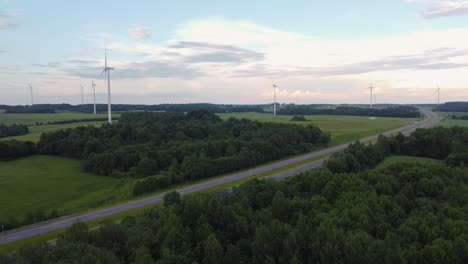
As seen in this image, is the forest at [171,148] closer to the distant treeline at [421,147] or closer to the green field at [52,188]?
the green field at [52,188]

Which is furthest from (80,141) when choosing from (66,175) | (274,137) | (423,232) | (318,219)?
(423,232)

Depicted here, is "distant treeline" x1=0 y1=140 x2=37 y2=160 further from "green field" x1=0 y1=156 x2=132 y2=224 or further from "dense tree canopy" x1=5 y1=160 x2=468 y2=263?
"dense tree canopy" x1=5 y1=160 x2=468 y2=263

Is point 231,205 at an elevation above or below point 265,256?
above

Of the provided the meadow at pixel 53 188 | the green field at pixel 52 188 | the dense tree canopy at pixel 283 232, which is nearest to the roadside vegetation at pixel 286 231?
the dense tree canopy at pixel 283 232

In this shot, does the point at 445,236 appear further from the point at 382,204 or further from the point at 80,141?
the point at 80,141

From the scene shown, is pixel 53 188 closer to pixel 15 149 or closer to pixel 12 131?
pixel 15 149

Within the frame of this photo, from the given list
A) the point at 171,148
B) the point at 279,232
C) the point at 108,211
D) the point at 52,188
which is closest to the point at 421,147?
the point at 171,148
